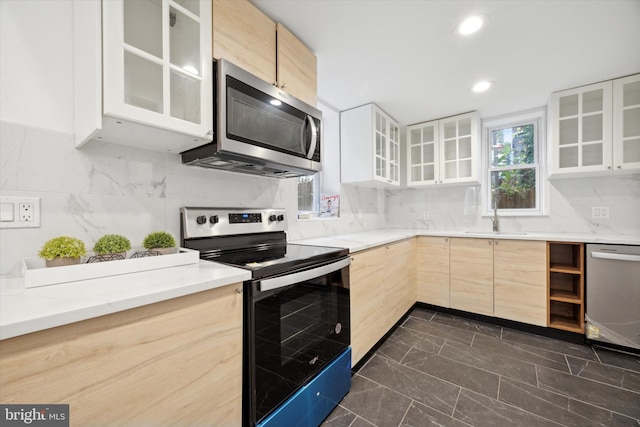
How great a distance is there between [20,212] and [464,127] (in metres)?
3.56

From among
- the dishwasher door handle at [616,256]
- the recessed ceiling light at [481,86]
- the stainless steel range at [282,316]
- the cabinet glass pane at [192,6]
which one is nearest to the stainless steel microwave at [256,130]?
the cabinet glass pane at [192,6]

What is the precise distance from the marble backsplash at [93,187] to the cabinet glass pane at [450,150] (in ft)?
8.37

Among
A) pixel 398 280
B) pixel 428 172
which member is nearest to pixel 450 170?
pixel 428 172

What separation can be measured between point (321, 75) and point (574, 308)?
317 cm

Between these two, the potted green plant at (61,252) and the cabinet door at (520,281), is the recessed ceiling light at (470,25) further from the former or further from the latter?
the potted green plant at (61,252)

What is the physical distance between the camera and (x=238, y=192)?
168cm

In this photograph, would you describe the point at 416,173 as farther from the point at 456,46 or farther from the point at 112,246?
the point at 112,246

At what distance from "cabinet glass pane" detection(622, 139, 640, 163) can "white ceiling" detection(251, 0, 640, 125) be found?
1.89ft

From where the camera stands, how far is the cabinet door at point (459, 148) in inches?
113

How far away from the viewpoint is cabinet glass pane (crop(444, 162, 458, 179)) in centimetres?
301

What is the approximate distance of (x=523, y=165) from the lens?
2.96 meters

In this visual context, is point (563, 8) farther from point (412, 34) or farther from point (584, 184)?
point (584, 184)

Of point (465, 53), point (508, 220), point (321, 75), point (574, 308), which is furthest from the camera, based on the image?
point (508, 220)

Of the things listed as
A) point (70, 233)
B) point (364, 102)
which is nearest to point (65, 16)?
point (70, 233)
